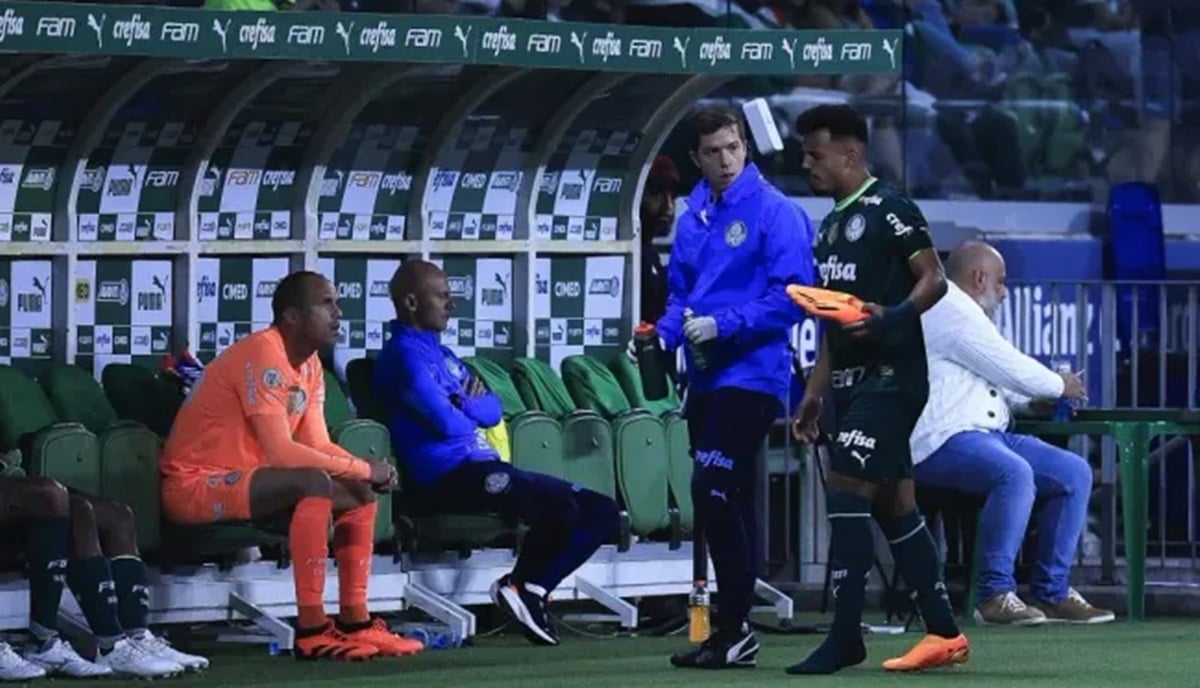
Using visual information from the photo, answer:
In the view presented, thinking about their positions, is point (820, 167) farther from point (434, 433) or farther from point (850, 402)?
point (434, 433)

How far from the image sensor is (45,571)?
1145 centimetres

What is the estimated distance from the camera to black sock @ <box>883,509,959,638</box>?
36.8ft

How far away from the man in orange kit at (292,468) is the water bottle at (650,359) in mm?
1093

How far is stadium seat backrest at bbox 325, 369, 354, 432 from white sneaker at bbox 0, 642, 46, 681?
209 cm

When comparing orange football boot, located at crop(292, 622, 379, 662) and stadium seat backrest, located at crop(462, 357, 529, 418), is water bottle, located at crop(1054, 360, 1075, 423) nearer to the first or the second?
stadium seat backrest, located at crop(462, 357, 529, 418)

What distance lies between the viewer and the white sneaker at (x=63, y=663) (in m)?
11.4

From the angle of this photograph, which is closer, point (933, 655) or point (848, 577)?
point (848, 577)

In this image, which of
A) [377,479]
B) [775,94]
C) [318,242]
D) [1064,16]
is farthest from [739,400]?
[1064,16]

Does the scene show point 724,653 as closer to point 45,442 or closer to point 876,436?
point 876,436

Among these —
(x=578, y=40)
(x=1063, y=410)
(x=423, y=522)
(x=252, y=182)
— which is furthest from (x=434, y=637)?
(x=1063, y=410)

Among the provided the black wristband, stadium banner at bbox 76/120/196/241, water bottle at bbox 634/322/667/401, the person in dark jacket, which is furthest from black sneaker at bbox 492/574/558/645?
the black wristband

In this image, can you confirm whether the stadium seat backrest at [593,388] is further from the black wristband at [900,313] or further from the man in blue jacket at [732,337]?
the black wristband at [900,313]

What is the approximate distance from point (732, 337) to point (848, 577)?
94 cm

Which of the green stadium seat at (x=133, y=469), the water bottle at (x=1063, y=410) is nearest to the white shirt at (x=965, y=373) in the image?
the water bottle at (x=1063, y=410)
